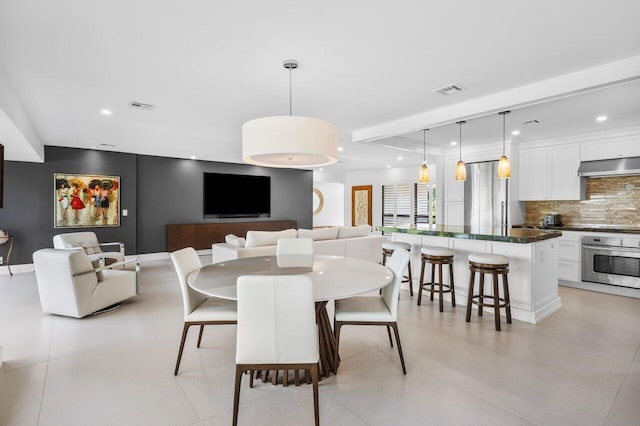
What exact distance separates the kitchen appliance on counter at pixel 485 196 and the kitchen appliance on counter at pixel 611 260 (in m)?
1.24

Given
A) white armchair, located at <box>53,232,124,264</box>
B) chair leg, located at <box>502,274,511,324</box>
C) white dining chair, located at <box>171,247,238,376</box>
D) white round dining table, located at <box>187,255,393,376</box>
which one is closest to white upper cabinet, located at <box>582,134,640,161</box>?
chair leg, located at <box>502,274,511,324</box>

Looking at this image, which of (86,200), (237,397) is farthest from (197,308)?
(86,200)

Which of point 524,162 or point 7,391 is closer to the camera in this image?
point 7,391

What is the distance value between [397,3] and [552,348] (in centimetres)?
296

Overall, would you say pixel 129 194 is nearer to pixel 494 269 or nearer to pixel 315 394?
pixel 315 394

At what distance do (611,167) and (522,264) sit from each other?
2698 millimetres

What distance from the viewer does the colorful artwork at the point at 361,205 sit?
1088 centimetres

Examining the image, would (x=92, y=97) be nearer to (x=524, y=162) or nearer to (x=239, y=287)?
(x=239, y=287)

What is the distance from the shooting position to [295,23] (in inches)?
87.6

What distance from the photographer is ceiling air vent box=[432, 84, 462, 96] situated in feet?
11.1

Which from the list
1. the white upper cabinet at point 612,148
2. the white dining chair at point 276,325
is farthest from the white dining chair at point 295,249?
the white upper cabinet at point 612,148

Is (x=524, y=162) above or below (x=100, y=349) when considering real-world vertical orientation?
above

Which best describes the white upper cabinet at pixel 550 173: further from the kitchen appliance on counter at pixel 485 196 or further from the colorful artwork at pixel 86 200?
the colorful artwork at pixel 86 200

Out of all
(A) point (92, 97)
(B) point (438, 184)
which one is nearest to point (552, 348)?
(B) point (438, 184)
